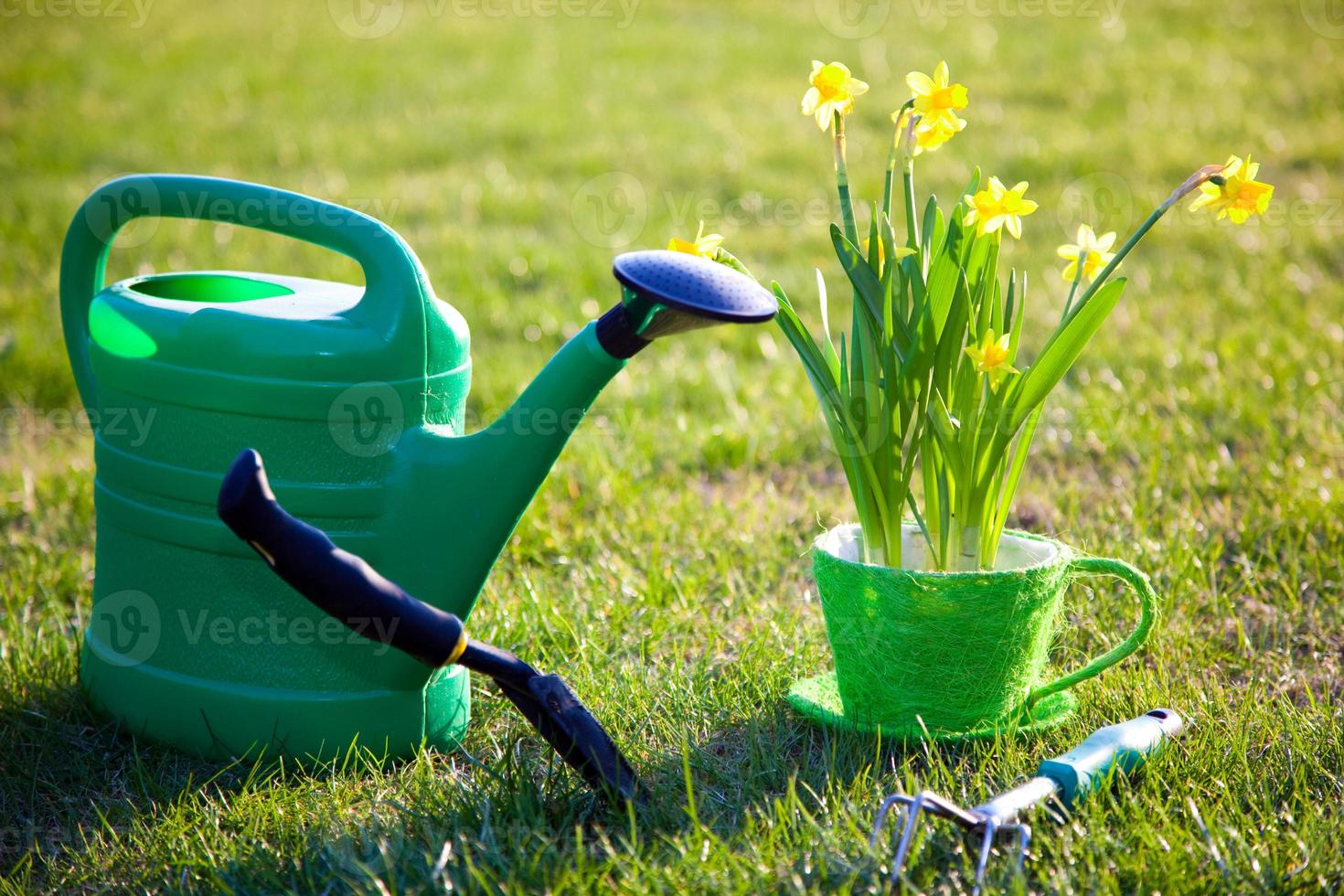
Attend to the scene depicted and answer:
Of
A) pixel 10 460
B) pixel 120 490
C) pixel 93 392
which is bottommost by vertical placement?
pixel 10 460

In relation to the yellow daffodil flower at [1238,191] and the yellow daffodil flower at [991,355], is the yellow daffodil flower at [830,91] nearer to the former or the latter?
the yellow daffodil flower at [991,355]

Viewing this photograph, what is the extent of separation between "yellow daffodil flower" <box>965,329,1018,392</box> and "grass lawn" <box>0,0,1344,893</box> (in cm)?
47

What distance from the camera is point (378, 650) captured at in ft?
5.11

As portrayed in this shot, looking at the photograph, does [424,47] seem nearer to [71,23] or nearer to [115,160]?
[115,160]

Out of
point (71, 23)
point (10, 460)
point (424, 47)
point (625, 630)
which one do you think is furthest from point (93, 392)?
point (71, 23)

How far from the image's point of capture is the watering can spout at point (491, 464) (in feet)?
4.83

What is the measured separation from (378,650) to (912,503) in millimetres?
716

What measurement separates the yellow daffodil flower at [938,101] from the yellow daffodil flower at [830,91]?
0.06m

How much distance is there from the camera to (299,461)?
4.98 ft

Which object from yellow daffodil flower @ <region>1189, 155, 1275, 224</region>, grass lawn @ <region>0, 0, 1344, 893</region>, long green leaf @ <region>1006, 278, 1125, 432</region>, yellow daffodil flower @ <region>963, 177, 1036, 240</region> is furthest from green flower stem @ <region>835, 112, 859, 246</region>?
grass lawn @ <region>0, 0, 1344, 893</region>

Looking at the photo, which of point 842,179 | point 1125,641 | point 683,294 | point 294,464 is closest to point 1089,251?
point 842,179

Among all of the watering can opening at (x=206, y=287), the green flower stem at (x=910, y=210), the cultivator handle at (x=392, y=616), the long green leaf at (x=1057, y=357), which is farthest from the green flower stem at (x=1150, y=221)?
the watering can opening at (x=206, y=287)

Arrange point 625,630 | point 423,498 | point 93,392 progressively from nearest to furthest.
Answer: point 423,498 → point 93,392 → point 625,630

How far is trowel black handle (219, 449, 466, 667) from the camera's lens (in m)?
1.25
